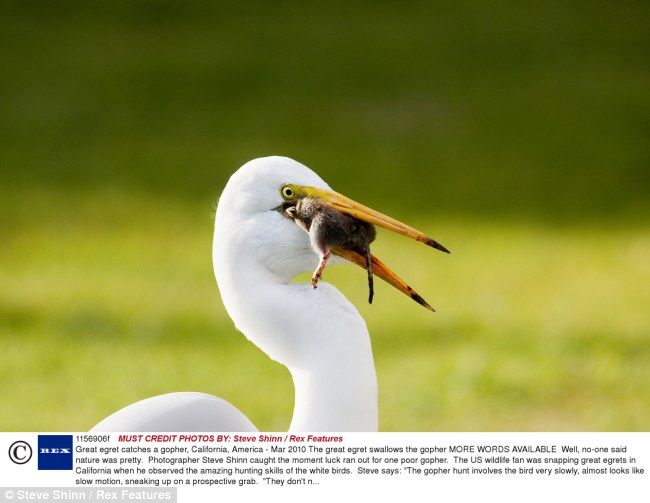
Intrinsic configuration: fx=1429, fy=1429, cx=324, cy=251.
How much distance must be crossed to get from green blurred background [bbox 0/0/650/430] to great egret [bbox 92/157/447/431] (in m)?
2.16

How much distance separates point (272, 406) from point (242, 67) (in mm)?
4566

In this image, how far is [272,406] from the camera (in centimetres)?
496

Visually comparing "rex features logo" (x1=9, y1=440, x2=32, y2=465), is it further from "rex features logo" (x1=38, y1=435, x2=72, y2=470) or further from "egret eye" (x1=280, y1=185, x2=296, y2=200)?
"egret eye" (x1=280, y1=185, x2=296, y2=200)

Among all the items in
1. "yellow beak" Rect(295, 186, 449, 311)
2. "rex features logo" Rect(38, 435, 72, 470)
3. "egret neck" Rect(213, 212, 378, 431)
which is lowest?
"rex features logo" Rect(38, 435, 72, 470)

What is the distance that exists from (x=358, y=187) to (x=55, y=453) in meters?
5.04

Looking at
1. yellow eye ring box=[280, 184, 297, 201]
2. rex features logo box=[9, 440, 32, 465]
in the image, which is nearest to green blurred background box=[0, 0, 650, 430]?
rex features logo box=[9, 440, 32, 465]

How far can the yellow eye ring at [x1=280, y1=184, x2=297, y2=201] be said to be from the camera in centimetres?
261

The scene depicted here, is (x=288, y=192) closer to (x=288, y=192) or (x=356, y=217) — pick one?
(x=288, y=192)

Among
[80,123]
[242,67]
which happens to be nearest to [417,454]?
[80,123]

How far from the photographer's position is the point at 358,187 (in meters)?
7.64

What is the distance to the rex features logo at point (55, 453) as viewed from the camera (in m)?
2.69

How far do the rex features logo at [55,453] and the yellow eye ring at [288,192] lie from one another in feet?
2.02

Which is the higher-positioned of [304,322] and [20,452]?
[304,322]

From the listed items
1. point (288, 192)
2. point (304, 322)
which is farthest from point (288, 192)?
point (304, 322)
